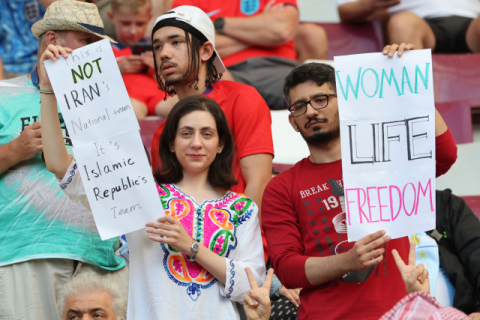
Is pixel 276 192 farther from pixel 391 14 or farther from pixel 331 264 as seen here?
pixel 391 14

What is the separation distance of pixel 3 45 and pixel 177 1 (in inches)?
46.7

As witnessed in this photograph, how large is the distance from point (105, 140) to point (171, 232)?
37cm

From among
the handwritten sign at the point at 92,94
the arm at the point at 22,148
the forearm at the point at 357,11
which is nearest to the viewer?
the handwritten sign at the point at 92,94

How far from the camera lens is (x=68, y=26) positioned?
2430 millimetres

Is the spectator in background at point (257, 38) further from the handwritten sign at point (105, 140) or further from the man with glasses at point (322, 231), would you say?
the handwritten sign at point (105, 140)

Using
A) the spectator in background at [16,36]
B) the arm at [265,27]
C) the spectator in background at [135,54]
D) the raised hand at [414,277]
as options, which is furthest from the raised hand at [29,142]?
the arm at [265,27]

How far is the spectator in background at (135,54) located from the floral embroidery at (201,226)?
1.91m

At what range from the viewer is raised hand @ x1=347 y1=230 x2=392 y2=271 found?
179 centimetres

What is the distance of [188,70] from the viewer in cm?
264

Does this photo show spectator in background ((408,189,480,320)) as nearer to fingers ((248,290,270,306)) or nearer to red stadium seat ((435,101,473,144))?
fingers ((248,290,270,306))

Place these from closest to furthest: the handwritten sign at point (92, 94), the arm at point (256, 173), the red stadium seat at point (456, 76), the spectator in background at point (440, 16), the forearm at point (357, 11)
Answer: the handwritten sign at point (92, 94) → the arm at point (256, 173) → the red stadium seat at point (456, 76) → the spectator in background at point (440, 16) → the forearm at point (357, 11)

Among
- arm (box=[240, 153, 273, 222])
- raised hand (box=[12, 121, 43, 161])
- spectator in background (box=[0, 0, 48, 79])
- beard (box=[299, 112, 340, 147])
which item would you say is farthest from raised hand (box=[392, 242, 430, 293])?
spectator in background (box=[0, 0, 48, 79])

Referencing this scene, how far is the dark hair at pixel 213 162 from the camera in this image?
2246 millimetres

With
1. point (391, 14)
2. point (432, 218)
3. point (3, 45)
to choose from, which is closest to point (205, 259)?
point (432, 218)
